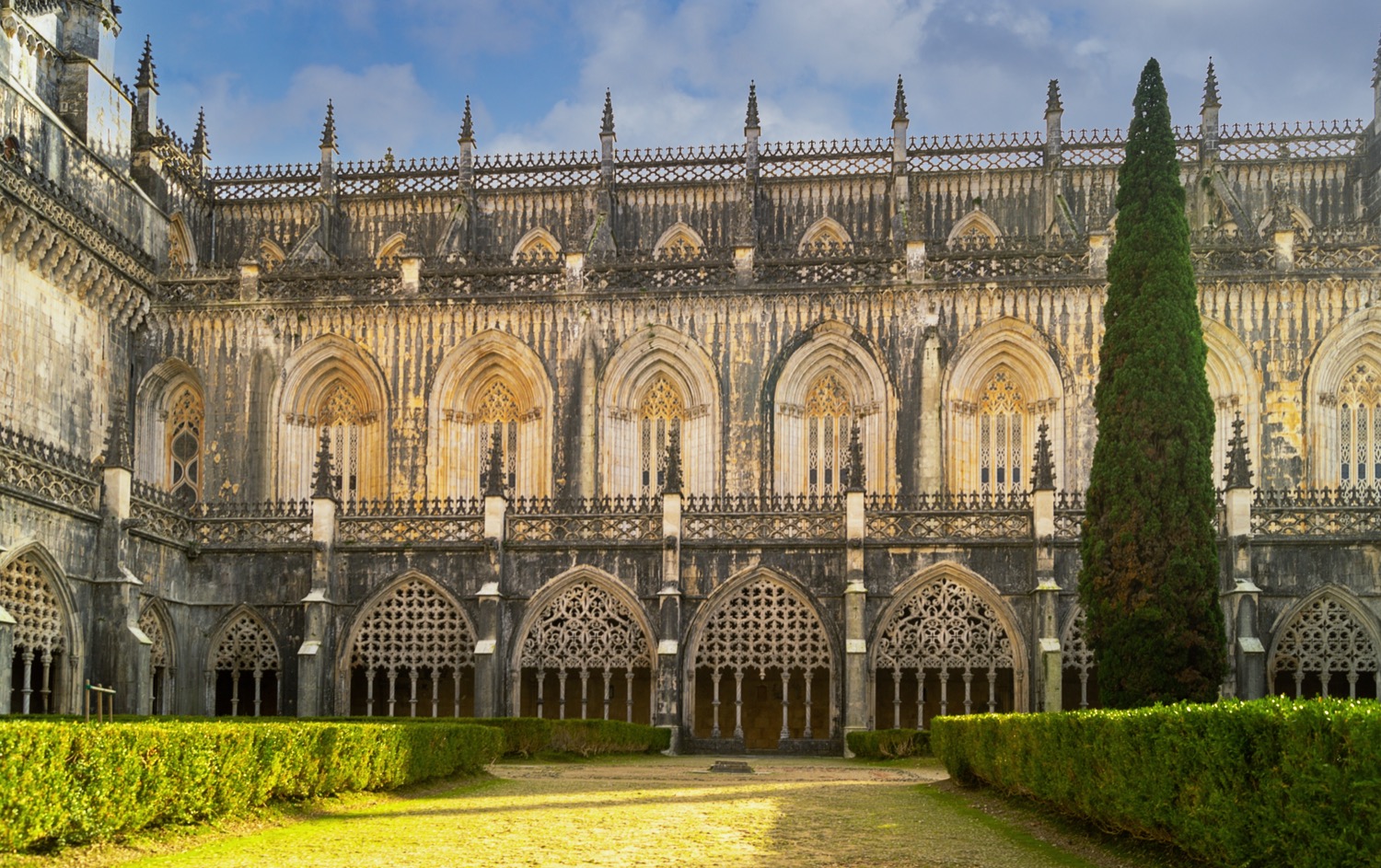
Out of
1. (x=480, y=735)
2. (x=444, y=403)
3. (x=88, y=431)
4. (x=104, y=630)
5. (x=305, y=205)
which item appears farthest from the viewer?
(x=305, y=205)

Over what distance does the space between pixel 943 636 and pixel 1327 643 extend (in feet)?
24.5

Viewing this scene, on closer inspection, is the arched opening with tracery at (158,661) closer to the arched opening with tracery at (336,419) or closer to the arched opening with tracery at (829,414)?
the arched opening with tracery at (336,419)

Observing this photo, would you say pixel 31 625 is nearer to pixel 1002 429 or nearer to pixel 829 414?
pixel 829 414

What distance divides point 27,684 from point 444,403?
1435 cm

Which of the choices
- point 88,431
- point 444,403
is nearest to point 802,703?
point 444,403

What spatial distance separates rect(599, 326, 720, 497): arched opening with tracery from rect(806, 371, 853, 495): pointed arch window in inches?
96.7

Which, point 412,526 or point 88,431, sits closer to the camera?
point 412,526

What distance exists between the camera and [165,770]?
1420cm

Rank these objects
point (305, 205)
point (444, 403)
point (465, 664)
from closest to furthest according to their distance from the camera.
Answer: point (465, 664), point (444, 403), point (305, 205)

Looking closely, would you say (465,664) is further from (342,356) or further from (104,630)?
(342,356)

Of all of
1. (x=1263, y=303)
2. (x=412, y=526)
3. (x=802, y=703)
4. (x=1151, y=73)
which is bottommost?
(x=802, y=703)

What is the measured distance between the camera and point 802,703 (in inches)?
1404

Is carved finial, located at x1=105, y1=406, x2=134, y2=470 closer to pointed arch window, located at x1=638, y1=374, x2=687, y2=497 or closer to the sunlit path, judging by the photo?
the sunlit path

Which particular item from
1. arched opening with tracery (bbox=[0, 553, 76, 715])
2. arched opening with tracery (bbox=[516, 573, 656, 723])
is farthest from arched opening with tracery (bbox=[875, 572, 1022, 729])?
arched opening with tracery (bbox=[0, 553, 76, 715])
